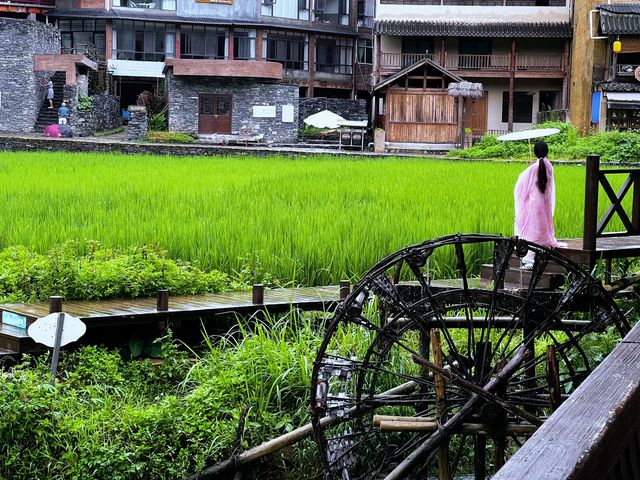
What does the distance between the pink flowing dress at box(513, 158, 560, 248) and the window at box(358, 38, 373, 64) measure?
3882cm

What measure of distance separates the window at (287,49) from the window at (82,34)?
642 cm

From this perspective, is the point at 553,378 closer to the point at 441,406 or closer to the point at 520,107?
the point at 441,406

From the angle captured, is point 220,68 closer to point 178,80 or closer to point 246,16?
point 178,80

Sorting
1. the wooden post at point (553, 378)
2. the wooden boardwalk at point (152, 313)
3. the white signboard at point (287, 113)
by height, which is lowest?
the wooden boardwalk at point (152, 313)

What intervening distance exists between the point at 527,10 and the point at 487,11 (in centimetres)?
145

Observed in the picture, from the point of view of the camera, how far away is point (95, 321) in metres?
7.01

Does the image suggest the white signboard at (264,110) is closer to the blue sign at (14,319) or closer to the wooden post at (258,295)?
the wooden post at (258,295)

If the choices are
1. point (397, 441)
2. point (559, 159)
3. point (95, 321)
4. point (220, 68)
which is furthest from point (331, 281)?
point (220, 68)

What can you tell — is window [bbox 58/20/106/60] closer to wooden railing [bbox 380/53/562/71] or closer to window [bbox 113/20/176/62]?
window [bbox 113/20/176/62]

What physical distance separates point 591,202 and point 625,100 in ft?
93.9

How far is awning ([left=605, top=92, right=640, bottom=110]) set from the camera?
34.0 m

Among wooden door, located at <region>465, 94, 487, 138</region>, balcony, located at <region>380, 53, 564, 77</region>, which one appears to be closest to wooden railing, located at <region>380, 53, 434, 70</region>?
balcony, located at <region>380, 53, 564, 77</region>

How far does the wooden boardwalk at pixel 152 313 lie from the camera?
6.95m

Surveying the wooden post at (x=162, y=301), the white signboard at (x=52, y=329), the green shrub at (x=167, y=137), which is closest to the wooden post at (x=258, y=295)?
the wooden post at (x=162, y=301)
